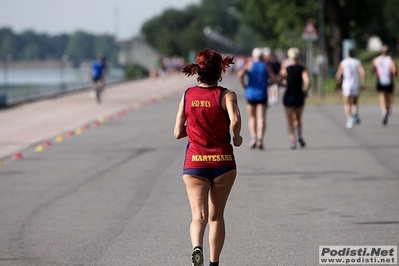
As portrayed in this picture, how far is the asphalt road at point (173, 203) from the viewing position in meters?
7.59

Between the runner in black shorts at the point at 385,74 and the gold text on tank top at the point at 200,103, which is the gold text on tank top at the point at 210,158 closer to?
the gold text on tank top at the point at 200,103

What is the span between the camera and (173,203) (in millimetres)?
10172

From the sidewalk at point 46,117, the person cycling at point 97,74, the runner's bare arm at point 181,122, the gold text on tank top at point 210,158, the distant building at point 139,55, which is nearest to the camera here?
the gold text on tank top at point 210,158

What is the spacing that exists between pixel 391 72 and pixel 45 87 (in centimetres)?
2202

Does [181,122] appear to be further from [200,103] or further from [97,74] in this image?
[97,74]

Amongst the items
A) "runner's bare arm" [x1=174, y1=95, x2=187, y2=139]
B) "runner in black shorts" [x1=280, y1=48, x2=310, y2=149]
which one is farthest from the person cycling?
"runner's bare arm" [x1=174, y1=95, x2=187, y2=139]

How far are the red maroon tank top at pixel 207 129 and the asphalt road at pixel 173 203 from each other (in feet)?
3.54

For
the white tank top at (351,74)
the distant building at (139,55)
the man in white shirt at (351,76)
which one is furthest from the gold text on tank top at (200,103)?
the distant building at (139,55)

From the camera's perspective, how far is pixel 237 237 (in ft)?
26.7

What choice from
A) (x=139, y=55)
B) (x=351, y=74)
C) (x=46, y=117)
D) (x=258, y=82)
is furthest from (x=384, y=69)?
(x=139, y=55)

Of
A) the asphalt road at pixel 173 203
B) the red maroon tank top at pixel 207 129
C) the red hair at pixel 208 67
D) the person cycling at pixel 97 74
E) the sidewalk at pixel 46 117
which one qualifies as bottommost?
the sidewalk at pixel 46 117

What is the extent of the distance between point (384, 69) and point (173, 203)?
37.9ft

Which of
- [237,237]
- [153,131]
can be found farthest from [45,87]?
[237,237]

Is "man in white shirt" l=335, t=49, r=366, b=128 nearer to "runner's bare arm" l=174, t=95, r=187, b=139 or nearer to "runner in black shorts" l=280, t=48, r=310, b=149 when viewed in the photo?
"runner in black shorts" l=280, t=48, r=310, b=149
